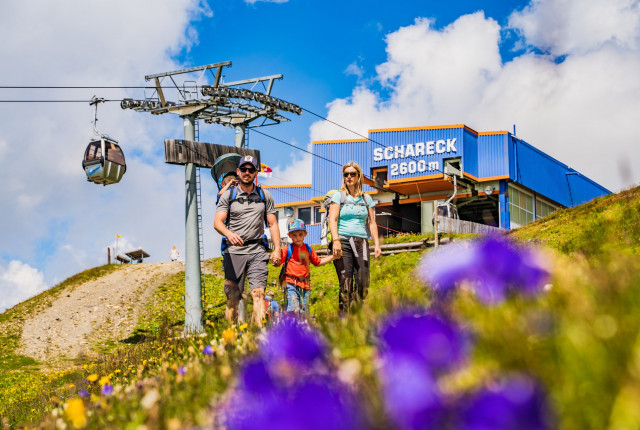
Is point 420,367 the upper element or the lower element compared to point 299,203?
lower

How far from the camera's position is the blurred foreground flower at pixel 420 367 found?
40.4 inches

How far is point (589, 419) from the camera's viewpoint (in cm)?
117

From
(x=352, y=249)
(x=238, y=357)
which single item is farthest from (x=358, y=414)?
(x=352, y=249)

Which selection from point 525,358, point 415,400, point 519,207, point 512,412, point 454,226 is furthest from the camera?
point 519,207

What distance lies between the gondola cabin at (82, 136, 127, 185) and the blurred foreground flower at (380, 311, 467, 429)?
18.6 meters

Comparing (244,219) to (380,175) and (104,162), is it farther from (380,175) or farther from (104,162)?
(380,175)

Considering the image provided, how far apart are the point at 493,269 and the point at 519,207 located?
127ft

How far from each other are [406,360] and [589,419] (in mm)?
354

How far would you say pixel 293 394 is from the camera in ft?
4.34

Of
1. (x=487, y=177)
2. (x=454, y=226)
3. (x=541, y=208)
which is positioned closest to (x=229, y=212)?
(x=454, y=226)

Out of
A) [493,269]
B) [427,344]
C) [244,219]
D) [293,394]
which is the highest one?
[244,219]

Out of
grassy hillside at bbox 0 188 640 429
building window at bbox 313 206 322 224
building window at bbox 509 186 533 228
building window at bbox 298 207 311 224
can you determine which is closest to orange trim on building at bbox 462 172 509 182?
building window at bbox 509 186 533 228

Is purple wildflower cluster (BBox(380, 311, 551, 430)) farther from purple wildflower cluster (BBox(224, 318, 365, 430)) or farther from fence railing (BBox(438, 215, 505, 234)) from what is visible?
fence railing (BBox(438, 215, 505, 234))

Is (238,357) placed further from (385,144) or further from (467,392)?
(385,144)
